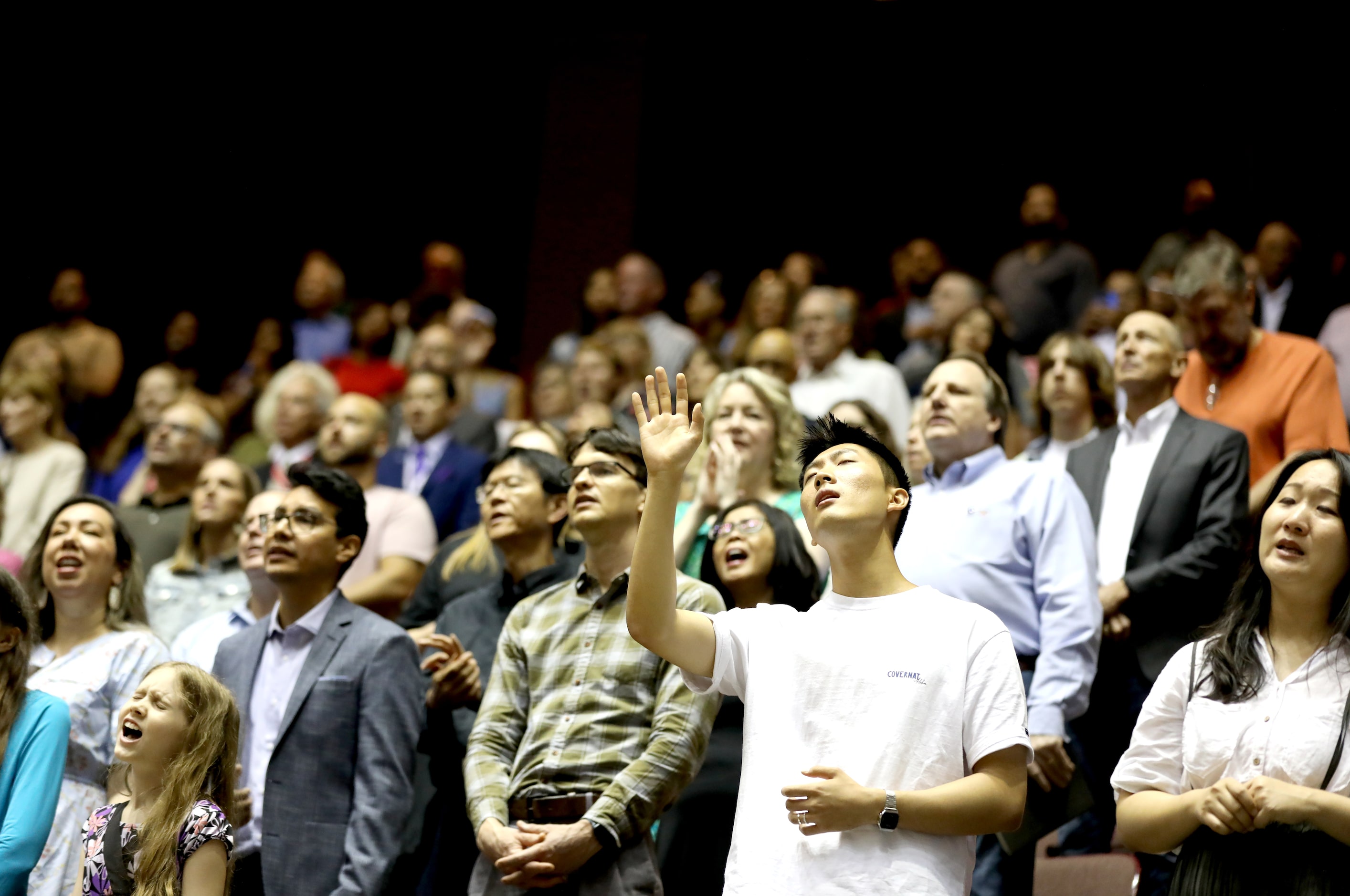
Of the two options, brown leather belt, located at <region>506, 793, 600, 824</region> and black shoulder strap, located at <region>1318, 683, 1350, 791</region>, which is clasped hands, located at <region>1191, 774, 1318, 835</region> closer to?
black shoulder strap, located at <region>1318, 683, 1350, 791</region>

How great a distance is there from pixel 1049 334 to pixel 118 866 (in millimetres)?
5742

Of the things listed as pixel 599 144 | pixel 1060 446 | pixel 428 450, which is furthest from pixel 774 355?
pixel 599 144

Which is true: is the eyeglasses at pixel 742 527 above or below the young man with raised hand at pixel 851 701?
above

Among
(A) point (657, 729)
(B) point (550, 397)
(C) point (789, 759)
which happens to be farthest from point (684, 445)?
(B) point (550, 397)

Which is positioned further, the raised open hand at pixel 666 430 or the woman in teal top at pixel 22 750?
the woman in teal top at pixel 22 750

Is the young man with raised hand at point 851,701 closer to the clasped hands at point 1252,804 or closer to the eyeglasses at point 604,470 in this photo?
the clasped hands at point 1252,804

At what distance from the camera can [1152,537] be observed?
4023mm

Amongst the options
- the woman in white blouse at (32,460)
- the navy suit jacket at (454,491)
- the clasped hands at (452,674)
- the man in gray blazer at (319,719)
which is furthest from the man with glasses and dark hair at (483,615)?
the woman in white blouse at (32,460)

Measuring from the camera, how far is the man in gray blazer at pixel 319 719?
351 centimetres

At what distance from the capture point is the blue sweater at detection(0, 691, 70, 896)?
3244 millimetres

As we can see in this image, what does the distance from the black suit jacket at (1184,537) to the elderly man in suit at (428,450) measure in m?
2.80

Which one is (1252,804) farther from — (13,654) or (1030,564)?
(13,654)

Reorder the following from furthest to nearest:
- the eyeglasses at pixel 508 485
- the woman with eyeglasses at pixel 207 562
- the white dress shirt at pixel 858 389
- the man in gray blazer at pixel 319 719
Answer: the white dress shirt at pixel 858 389
the woman with eyeglasses at pixel 207 562
the eyeglasses at pixel 508 485
the man in gray blazer at pixel 319 719

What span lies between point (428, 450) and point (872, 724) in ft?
13.4
